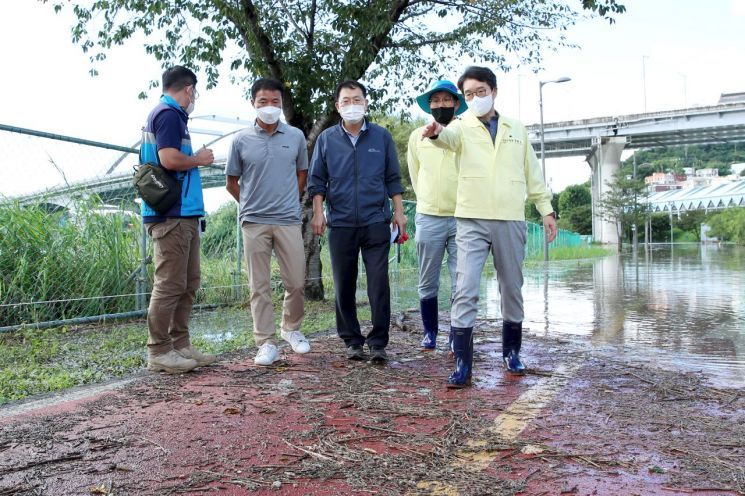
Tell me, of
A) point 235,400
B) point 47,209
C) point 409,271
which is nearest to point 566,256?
point 409,271

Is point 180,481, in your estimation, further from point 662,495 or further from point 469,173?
point 469,173

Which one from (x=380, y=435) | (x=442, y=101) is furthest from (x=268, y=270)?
(x=380, y=435)

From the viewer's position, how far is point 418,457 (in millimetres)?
2852

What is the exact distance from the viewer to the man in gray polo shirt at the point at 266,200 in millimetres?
5168

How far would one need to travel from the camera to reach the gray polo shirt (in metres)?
5.20

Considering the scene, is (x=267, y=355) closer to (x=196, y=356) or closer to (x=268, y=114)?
(x=196, y=356)

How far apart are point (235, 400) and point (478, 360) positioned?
208cm

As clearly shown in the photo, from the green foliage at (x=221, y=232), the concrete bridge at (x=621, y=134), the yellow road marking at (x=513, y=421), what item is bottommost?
the yellow road marking at (x=513, y=421)

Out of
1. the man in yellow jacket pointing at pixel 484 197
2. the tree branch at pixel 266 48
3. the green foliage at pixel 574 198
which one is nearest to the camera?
the man in yellow jacket pointing at pixel 484 197

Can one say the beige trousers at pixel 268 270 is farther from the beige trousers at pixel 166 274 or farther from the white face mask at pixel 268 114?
the white face mask at pixel 268 114

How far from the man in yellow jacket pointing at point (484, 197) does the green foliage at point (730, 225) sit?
67741mm

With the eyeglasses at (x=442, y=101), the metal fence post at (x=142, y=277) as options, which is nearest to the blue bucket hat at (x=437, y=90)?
the eyeglasses at (x=442, y=101)

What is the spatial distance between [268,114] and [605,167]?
58.9 m

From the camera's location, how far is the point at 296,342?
5.36 meters
